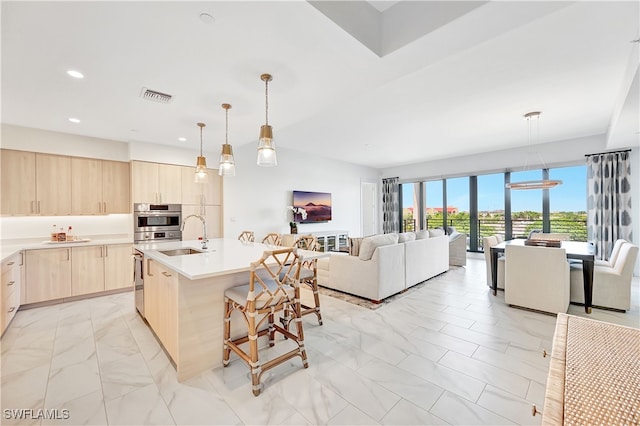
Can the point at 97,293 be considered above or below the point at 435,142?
below

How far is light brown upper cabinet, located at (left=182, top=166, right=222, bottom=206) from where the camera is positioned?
5000 millimetres

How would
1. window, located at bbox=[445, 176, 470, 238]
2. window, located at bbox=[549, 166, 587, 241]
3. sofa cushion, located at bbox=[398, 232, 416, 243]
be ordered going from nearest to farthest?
sofa cushion, located at bbox=[398, 232, 416, 243], window, located at bbox=[549, 166, 587, 241], window, located at bbox=[445, 176, 470, 238]

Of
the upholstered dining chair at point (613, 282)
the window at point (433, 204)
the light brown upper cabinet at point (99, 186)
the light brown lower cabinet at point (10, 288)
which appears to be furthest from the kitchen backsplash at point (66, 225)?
the window at point (433, 204)

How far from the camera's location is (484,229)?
7.01 metres

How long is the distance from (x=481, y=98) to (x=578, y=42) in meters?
1.15

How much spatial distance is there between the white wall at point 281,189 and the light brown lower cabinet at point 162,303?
8.34 ft

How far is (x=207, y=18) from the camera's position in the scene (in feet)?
5.74

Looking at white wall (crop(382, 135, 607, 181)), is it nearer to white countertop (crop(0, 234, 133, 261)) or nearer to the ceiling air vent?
the ceiling air vent

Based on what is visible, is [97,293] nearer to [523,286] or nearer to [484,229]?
[523,286]

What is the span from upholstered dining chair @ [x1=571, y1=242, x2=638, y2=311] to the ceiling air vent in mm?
5378

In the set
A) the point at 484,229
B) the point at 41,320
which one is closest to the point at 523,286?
the point at 484,229

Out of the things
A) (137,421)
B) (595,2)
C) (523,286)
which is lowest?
(137,421)

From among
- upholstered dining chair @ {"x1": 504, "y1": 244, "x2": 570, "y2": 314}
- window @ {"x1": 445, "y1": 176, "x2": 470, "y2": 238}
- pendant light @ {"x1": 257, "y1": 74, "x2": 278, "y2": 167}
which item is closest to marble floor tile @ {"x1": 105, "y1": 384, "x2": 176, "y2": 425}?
pendant light @ {"x1": 257, "y1": 74, "x2": 278, "y2": 167}

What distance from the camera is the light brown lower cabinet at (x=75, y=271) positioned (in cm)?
369
